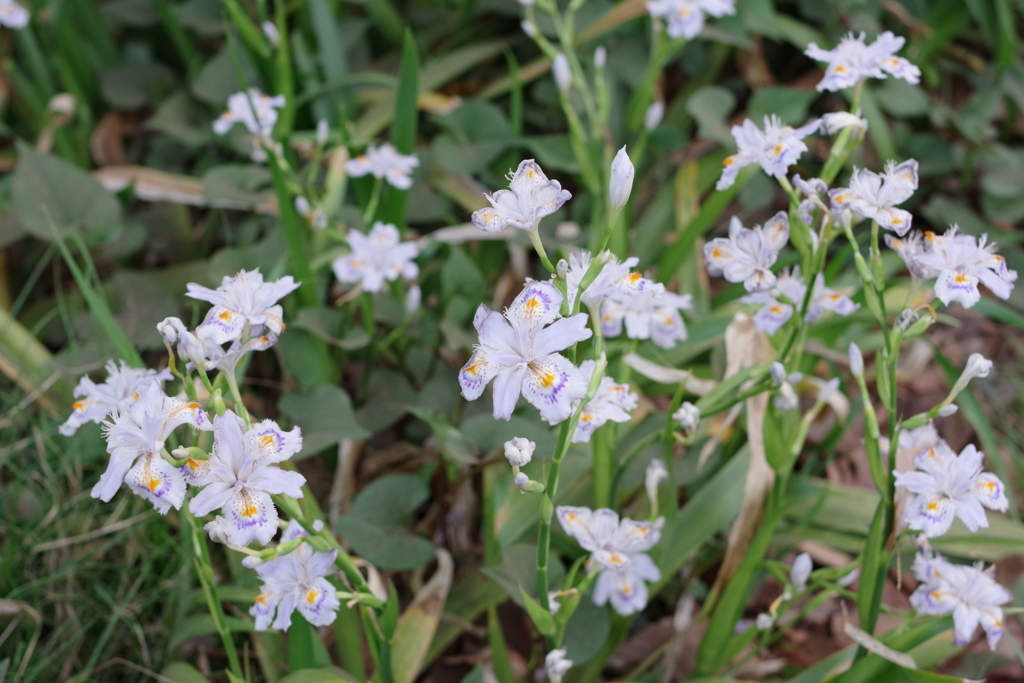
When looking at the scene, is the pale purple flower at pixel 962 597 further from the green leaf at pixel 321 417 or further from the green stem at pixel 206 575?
the green stem at pixel 206 575

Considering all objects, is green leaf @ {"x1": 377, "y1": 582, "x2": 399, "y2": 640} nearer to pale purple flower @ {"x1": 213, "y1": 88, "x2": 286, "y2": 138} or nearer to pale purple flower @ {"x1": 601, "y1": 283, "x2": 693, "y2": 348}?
pale purple flower @ {"x1": 601, "y1": 283, "x2": 693, "y2": 348}

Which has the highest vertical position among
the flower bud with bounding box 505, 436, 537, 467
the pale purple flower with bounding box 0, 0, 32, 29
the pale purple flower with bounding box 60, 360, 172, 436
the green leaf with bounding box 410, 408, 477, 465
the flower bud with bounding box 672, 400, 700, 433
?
the pale purple flower with bounding box 0, 0, 32, 29

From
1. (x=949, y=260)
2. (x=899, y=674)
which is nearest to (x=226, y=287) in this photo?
(x=949, y=260)

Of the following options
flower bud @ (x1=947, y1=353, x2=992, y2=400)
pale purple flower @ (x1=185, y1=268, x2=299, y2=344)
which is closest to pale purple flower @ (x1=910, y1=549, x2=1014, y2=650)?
flower bud @ (x1=947, y1=353, x2=992, y2=400)

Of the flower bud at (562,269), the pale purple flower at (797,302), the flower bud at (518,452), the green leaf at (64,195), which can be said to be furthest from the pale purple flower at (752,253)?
the green leaf at (64,195)

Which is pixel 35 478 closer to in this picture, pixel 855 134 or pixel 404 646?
pixel 404 646
